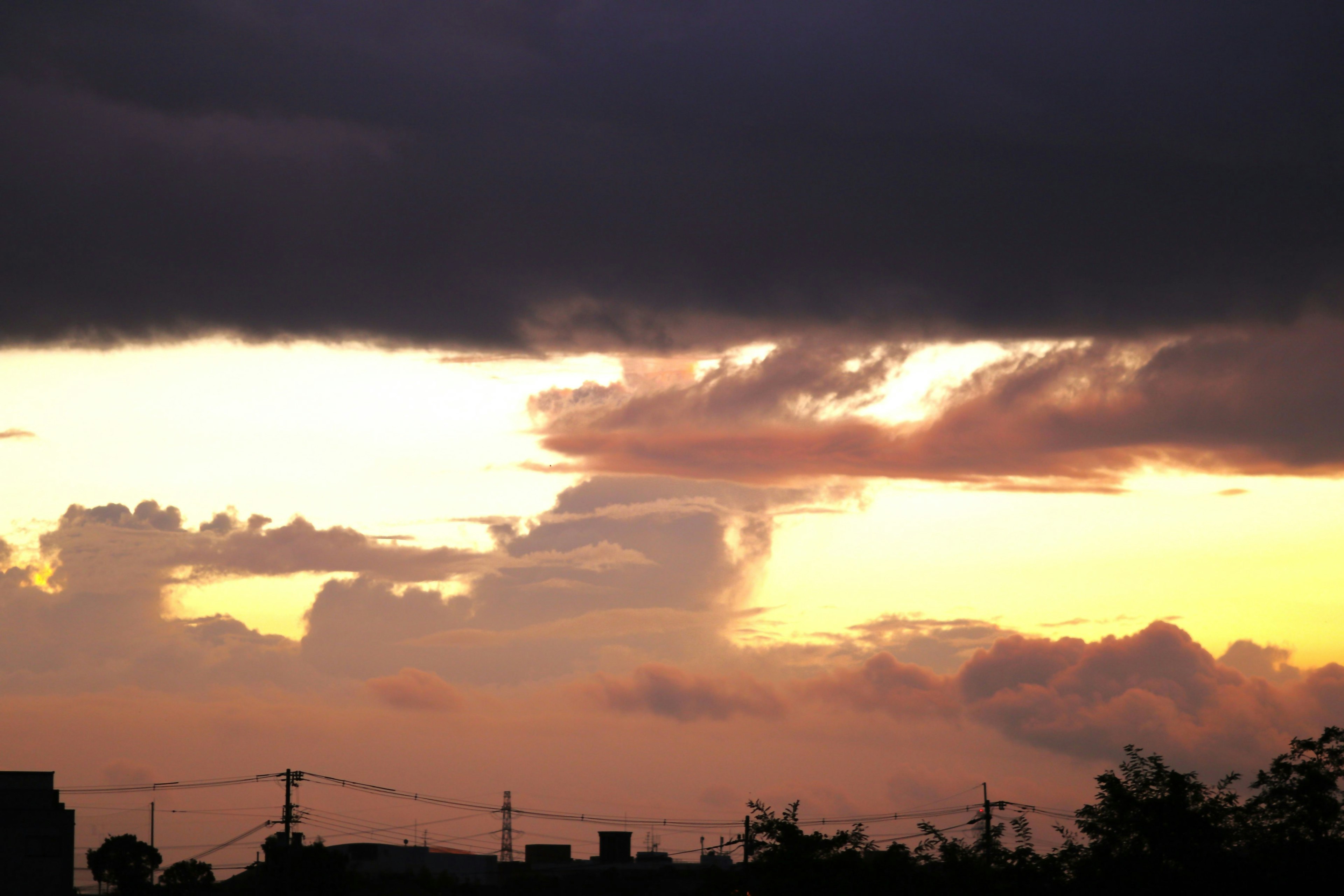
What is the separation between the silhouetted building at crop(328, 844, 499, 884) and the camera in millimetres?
180375

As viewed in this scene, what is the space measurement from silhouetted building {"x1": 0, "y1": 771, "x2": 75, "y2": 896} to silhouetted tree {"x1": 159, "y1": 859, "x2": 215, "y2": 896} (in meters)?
64.6

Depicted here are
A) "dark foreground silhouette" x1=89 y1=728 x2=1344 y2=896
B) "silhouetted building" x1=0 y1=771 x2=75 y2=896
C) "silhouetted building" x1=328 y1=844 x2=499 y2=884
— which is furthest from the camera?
"silhouetted building" x1=328 y1=844 x2=499 y2=884

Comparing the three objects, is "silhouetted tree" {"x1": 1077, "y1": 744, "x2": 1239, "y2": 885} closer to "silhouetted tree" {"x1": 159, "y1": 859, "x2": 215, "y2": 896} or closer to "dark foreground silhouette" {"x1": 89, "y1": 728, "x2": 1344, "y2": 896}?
"dark foreground silhouette" {"x1": 89, "y1": 728, "x2": 1344, "y2": 896}

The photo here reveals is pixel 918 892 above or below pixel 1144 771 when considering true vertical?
below

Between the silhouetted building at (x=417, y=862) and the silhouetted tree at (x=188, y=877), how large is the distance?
21.5 meters

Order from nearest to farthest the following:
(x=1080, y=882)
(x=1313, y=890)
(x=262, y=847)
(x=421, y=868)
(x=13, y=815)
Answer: (x=1313, y=890), (x=1080, y=882), (x=13, y=815), (x=262, y=847), (x=421, y=868)

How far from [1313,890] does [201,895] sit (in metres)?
146

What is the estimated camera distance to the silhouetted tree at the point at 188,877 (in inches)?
7451

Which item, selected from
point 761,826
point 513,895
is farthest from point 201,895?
point 761,826

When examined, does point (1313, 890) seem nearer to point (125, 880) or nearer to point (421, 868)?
point (421, 868)

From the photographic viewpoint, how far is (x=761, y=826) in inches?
2562

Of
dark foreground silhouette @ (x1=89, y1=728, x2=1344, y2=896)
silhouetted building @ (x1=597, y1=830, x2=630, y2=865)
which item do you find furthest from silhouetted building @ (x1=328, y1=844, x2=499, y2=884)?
dark foreground silhouette @ (x1=89, y1=728, x2=1344, y2=896)

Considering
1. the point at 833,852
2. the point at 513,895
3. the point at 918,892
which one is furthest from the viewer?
the point at 513,895

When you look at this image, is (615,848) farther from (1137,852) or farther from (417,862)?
(1137,852)
